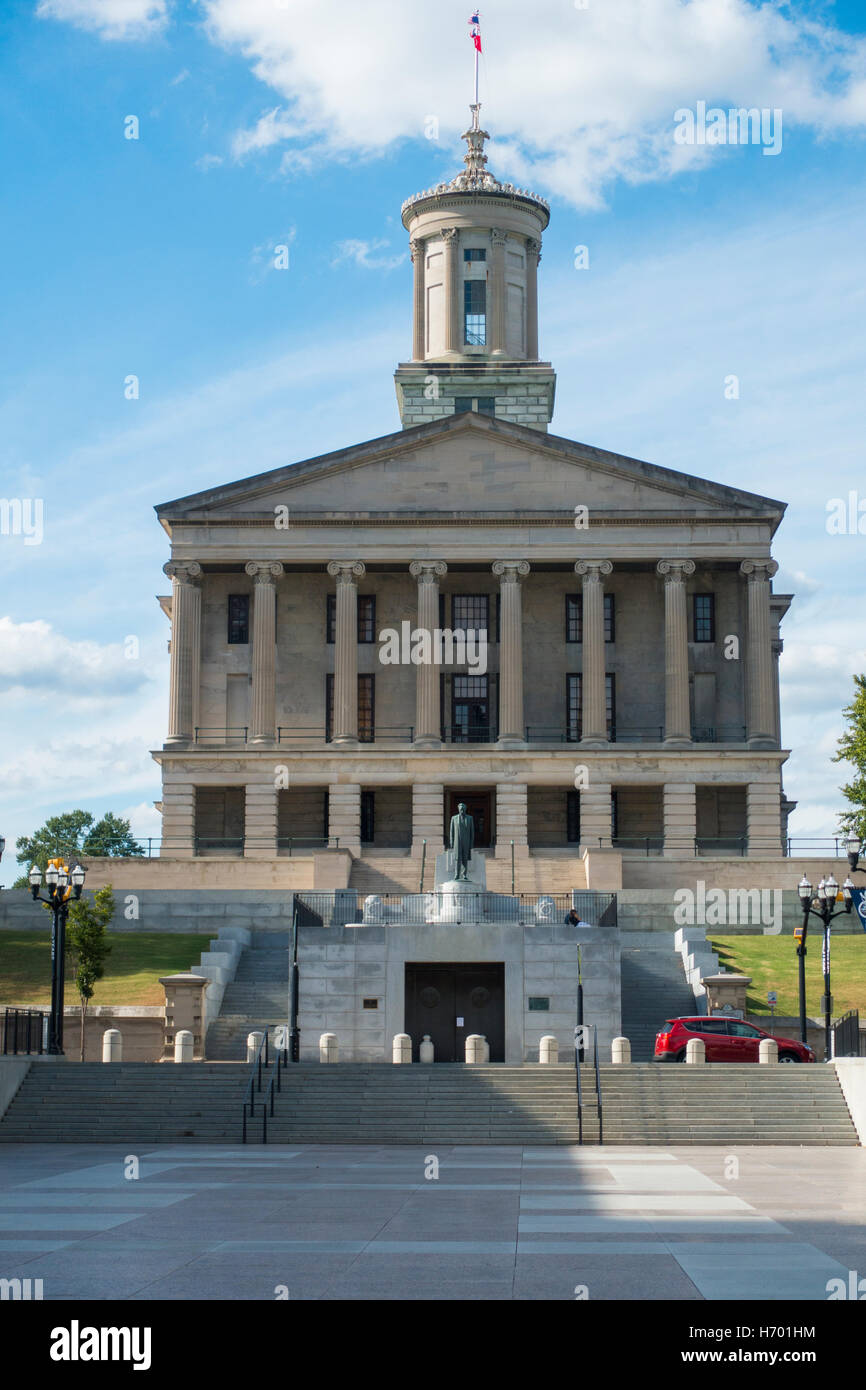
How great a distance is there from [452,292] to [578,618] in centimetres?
1926

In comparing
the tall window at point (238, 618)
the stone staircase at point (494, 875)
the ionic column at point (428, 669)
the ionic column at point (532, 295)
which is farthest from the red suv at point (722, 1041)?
the ionic column at point (532, 295)

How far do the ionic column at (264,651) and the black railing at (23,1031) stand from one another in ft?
94.6

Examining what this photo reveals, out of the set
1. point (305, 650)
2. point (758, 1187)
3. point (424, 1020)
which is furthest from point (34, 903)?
point (758, 1187)

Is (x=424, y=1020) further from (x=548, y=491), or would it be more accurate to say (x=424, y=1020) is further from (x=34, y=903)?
(x=548, y=491)

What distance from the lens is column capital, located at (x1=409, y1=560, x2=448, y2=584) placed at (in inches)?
2788

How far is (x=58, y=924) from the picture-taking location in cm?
3859

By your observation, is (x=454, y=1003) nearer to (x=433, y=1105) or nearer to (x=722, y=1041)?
(x=722, y=1041)

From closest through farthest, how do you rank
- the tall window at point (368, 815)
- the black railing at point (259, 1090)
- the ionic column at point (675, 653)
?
1. the black railing at point (259, 1090)
2. the ionic column at point (675, 653)
3. the tall window at point (368, 815)

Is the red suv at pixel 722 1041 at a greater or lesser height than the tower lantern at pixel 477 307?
lesser

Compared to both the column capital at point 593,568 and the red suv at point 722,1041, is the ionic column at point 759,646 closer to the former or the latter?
the column capital at point 593,568

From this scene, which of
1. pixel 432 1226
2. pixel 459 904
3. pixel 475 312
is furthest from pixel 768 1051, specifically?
pixel 475 312

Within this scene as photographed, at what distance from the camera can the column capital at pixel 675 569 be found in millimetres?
70625
